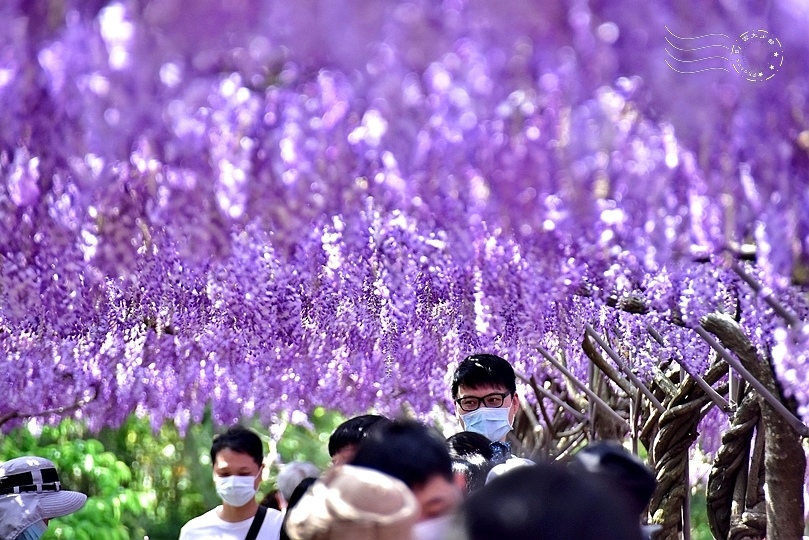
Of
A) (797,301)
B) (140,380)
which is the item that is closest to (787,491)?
(797,301)

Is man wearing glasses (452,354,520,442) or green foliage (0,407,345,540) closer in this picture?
man wearing glasses (452,354,520,442)

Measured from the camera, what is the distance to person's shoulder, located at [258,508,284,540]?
4.87m

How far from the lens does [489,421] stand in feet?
16.9

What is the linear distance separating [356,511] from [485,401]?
9.90 feet

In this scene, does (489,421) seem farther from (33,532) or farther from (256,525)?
(33,532)

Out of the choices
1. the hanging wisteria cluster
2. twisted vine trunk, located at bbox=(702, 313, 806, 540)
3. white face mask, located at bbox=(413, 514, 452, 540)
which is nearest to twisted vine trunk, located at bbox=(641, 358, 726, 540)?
twisted vine trunk, located at bbox=(702, 313, 806, 540)

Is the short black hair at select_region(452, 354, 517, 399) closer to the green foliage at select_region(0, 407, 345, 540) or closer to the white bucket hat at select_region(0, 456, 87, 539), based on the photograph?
the white bucket hat at select_region(0, 456, 87, 539)

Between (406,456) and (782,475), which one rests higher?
(406,456)

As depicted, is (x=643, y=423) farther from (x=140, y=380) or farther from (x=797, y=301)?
(x=140, y=380)

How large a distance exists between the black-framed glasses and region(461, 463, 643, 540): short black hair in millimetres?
3263

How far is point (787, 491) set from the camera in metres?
7.55

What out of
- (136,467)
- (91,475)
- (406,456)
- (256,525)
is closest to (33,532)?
(256,525)

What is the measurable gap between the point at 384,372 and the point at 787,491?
246 inches

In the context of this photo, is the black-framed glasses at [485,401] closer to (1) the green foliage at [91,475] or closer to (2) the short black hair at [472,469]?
(2) the short black hair at [472,469]
